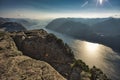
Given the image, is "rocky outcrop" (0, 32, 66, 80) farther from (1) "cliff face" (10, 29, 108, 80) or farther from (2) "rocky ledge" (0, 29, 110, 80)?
(1) "cliff face" (10, 29, 108, 80)

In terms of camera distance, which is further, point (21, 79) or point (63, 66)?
point (63, 66)

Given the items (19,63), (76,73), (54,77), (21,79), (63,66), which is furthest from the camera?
(63,66)

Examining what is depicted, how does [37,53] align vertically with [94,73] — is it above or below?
above

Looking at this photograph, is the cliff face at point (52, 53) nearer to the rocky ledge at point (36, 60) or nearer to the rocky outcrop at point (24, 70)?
the rocky ledge at point (36, 60)

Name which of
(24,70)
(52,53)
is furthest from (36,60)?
(52,53)

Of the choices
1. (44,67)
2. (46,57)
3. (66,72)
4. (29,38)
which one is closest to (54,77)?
(44,67)

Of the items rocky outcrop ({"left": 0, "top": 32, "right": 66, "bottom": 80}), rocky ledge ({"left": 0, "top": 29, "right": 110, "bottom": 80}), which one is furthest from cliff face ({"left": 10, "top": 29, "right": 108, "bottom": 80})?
A: rocky outcrop ({"left": 0, "top": 32, "right": 66, "bottom": 80})

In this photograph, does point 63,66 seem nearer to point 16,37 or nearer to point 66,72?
point 66,72

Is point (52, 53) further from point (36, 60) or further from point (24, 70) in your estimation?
point (24, 70)
